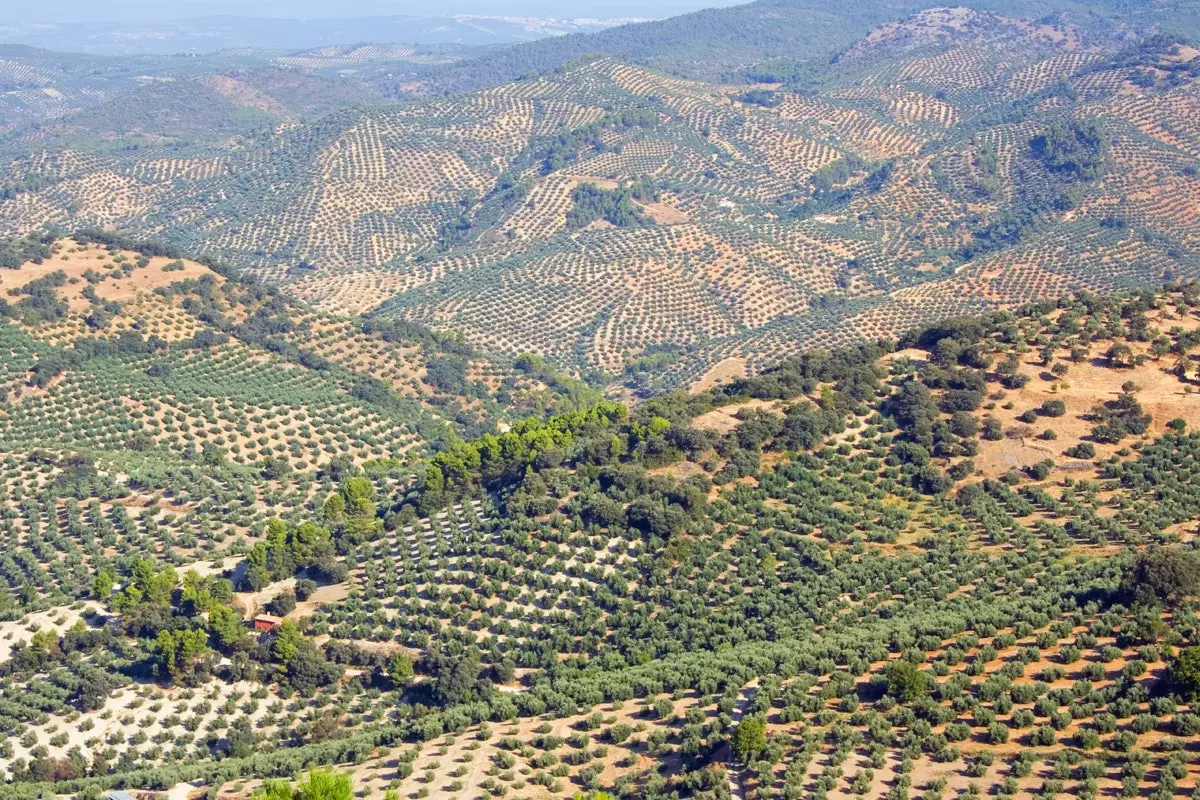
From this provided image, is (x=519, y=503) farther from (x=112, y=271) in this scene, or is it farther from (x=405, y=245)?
(x=405, y=245)

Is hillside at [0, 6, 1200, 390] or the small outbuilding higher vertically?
hillside at [0, 6, 1200, 390]

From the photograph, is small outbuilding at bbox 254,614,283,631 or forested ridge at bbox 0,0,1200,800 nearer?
forested ridge at bbox 0,0,1200,800

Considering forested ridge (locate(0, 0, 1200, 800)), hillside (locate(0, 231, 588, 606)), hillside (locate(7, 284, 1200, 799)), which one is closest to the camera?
hillside (locate(7, 284, 1200, 799))

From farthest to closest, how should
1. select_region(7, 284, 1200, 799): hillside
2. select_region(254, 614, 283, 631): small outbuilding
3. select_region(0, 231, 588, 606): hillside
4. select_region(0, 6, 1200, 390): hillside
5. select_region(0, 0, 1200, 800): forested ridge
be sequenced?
1. select_region(0, 6, 1200, 390): hillside
2. select_region(0, 231, 588, 606): hillside
3. select_region(254, 614, 283, 631): small outbuilding
4. select_region(0, 0, 1200, 800): forested ridge
5. select_region(7, 284, 1200, 799): hillside

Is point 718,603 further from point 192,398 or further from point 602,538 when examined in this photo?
point 192,398

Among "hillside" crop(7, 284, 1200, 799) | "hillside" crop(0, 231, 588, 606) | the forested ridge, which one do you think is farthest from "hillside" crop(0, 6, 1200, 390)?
"hillside" crop(7, 284, 1200, 799)

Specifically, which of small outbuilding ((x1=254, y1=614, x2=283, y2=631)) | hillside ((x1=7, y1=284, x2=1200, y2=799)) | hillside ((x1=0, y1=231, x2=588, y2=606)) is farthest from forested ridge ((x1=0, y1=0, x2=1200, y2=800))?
small outbuilding ((x1=254, y1=614, x2=283, y2=631))

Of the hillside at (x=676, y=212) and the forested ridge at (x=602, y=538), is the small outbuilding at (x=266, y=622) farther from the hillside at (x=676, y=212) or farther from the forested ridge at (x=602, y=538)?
the hillside at (x=676, y=212)

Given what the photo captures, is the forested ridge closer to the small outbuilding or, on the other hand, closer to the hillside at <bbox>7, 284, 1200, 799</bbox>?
the hillside at <bbox>7, 284, 1200, 799</bbox>
